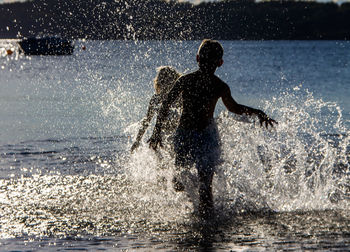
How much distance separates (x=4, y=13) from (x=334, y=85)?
3236 inches

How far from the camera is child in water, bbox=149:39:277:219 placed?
23.0 ft

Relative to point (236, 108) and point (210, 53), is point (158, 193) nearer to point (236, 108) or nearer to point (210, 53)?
point (236, 108)

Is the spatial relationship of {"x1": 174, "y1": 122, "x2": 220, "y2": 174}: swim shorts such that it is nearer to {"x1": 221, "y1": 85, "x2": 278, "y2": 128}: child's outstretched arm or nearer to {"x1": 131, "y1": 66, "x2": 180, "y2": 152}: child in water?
{"x1": 221, "y1": 85, "x2": 278, "y2": 128}: child's outstretched arm

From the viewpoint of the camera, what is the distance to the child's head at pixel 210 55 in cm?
691

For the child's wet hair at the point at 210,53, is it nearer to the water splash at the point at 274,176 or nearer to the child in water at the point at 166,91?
the water splash at the point at 274,176

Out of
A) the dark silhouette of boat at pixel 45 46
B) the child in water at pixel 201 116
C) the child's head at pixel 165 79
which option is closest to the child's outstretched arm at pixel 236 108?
the child in water at pixel 201 116

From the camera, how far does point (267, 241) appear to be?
6238 millimetres

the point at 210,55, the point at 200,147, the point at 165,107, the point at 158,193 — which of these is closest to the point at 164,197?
the point at 158,193

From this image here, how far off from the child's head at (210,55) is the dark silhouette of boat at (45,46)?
250 ft

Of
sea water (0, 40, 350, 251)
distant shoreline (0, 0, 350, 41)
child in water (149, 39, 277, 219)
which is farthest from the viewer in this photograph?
distant shoreline (0, 0, 350, 41)

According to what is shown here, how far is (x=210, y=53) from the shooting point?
6.91 meters

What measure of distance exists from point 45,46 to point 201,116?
7774cm

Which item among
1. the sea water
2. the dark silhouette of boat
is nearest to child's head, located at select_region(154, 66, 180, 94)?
the sea water

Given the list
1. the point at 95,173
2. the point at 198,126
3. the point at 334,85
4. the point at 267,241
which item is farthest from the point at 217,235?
the point at 334,85
